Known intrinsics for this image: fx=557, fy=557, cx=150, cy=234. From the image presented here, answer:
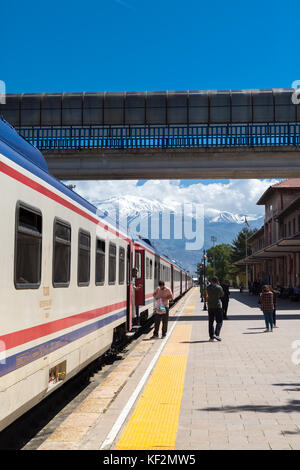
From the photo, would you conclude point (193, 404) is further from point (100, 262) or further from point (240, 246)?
point (240, 246)

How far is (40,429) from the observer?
693cm

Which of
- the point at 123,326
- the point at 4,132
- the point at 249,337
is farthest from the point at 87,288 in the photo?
the point at 249,337

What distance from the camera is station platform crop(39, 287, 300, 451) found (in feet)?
19.5

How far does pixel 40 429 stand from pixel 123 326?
23.0 feet

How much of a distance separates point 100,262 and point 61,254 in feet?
9.58

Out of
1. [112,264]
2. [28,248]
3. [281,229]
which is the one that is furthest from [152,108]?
[281,229]

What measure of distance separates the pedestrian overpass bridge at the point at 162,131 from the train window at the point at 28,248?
56.0 ft

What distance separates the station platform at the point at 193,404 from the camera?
595cm

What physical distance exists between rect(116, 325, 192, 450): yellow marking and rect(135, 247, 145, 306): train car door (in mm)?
4547

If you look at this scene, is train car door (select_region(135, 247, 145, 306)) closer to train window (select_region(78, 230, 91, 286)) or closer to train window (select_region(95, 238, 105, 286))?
train window (select_region(95, 238, 105, 286))

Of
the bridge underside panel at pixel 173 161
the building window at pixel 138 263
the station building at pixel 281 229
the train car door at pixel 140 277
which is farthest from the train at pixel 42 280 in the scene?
the station building at pixel 281 229

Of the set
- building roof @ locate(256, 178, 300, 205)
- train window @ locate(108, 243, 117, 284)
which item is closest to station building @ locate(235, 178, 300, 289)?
building roof @ locate(256, 178, 300, 205)

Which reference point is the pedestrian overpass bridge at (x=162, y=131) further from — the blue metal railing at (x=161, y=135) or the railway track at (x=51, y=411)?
the railway track at (x=51, y=411)
